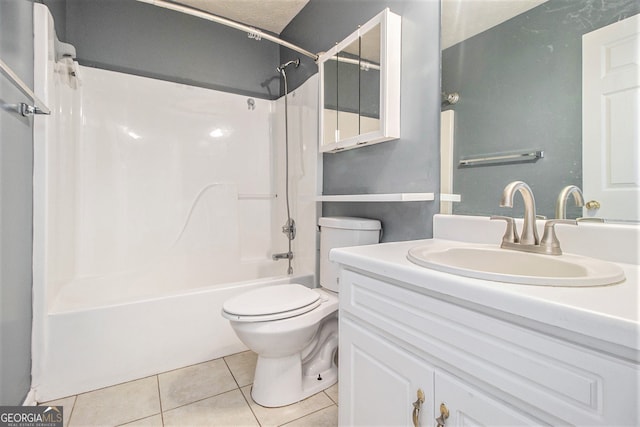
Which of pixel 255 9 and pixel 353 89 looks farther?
pixel 255 9

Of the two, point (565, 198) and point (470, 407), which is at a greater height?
point (565, 198)

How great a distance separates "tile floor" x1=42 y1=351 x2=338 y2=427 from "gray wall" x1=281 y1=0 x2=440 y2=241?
867 millimetres

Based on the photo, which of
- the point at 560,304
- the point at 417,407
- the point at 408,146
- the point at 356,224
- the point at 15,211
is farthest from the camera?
the point at 356,224

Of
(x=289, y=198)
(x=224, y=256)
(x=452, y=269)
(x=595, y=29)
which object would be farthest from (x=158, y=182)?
(x=595, y=29)

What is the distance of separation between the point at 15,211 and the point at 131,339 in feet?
2.50

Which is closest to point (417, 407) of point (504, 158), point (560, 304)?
point (560, 304)

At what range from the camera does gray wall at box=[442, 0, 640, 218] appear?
36.3 inches

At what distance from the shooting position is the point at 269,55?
8.83ft

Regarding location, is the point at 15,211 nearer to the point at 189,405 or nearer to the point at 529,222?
the point at 189,405

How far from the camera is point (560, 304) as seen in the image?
0.50 m

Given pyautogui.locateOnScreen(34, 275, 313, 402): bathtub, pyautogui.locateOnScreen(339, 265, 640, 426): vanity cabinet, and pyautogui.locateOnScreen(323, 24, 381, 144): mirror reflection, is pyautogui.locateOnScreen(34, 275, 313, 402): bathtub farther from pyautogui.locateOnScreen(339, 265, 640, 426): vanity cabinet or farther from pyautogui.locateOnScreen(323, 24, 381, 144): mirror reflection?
pyautogui.locateOnScreen(323, 24, 381, 144): mirror reflection

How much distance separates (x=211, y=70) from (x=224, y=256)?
4.85 ft

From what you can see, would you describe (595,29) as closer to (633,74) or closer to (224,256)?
(633,74)

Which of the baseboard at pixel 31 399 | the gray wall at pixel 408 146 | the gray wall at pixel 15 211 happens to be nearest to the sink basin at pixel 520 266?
the gray wall at pixel 408 146
